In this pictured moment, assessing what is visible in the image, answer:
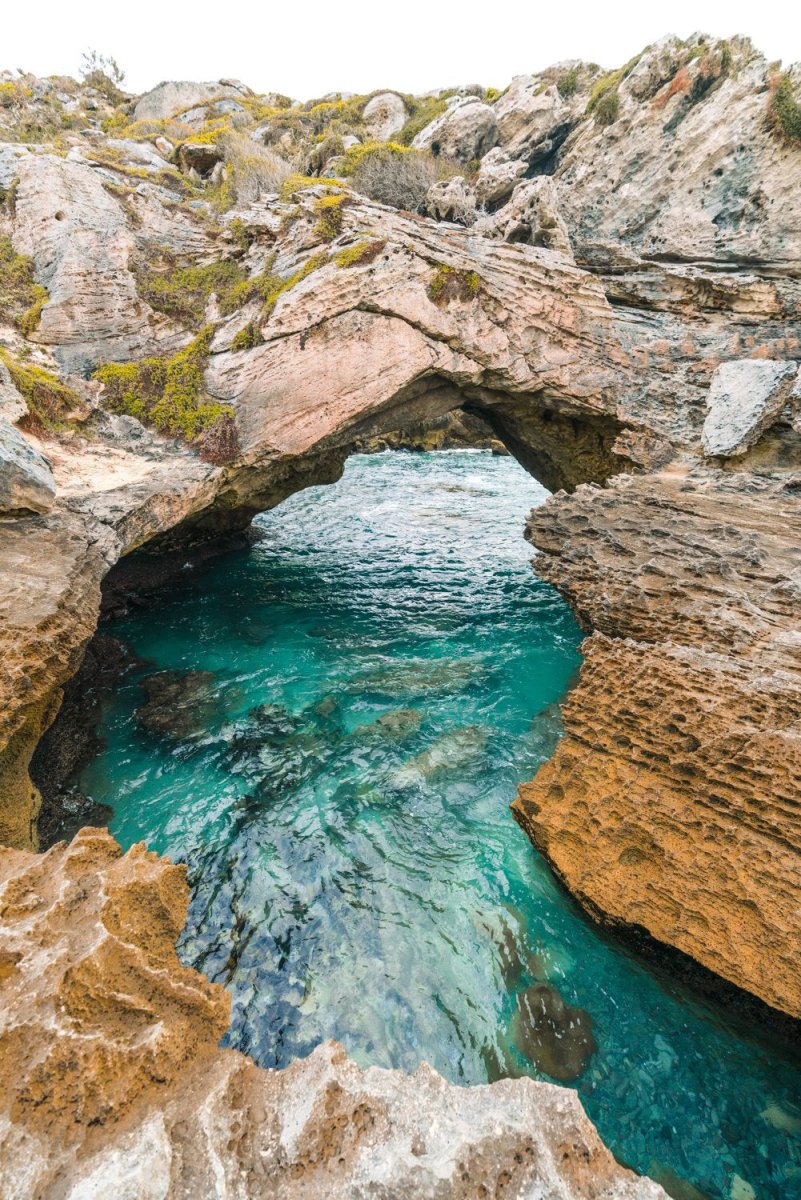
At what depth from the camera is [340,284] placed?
11.0 m

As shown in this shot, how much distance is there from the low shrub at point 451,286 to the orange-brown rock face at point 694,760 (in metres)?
7.28

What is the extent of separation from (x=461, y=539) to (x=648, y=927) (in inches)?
592

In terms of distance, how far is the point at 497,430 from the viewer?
651 inches

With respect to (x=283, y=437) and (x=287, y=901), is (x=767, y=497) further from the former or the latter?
(x=287, y=901)

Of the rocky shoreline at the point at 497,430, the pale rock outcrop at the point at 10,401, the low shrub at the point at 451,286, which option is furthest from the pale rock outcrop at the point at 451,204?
the pale rock outcrop at the point at 10,401

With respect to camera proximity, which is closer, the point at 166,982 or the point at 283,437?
the point at 166,982

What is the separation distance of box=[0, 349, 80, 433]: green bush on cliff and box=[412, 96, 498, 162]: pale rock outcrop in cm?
2144

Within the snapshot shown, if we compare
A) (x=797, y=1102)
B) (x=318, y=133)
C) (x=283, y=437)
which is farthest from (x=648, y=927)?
(x=318, y=133)

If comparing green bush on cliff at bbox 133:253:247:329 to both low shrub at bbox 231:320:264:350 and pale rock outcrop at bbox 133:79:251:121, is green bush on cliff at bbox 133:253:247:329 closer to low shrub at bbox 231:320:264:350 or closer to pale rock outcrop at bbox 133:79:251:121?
low shrub at bbox 231:320:264:350

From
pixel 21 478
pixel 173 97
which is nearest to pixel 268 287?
pixel 21 478

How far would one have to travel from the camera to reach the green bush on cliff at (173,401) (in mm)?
10594

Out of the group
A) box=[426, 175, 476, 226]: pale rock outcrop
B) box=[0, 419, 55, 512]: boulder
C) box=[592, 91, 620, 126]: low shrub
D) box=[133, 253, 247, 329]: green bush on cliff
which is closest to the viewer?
box=[0, 419, 55, 512]: boulder

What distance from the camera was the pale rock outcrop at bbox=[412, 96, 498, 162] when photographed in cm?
2283

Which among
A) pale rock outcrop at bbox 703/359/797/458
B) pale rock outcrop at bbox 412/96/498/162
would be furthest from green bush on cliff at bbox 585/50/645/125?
pale rock outcrop at bbox 703/359/797/458
